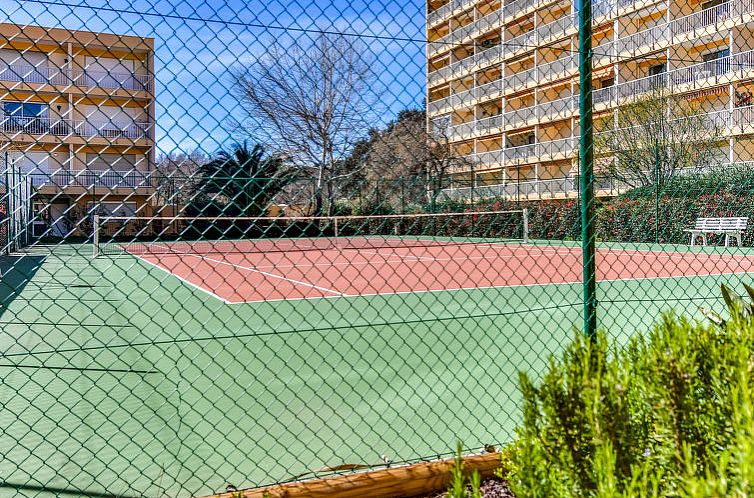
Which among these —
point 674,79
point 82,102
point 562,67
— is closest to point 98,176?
point 82,102

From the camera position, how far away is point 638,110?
50.6ft

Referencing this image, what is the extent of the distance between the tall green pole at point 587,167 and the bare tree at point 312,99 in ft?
2.57

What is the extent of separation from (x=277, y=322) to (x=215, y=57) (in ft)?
11.0

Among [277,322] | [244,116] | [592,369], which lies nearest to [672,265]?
[277,322]

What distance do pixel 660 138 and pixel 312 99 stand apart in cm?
1312

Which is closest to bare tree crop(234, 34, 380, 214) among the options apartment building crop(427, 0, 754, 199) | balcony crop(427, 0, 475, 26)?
balcony crop(427, 0, 475, 26)

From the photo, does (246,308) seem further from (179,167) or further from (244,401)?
(179,167)

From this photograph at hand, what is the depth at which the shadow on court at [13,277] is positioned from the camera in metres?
6.05

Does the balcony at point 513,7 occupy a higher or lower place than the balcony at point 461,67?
higher

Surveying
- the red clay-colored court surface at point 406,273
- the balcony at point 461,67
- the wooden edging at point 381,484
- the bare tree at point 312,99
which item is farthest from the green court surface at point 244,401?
the balcony at point 461,67

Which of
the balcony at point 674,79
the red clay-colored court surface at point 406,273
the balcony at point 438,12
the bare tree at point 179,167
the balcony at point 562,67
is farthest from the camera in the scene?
the balcony at point 674,79

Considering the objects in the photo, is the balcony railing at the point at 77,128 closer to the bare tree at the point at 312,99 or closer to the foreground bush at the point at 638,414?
the bare tree at the point at 312,99

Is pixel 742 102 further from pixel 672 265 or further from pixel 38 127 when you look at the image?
pixel 38 127

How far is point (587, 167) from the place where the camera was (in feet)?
7.93
